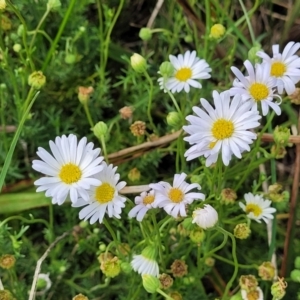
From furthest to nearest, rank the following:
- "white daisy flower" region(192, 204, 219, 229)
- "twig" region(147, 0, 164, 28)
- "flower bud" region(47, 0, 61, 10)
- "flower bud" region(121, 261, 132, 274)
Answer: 1. "twig" region(147, 0, 164, 28)
2. "flower bud" region(47, 0, 61, 10)
3. "flower bud" region(121, 261, 132, 274)
4. "white daisy flower" region(192, 204, 219, 229)

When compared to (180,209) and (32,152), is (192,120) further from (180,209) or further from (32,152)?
(32,152)

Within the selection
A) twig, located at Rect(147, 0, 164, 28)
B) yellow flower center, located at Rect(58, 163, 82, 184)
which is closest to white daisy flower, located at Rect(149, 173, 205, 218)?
yellow flower center, located at Rect(58, 163, 82, 184)

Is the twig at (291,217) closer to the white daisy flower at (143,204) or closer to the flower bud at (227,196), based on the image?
the flower bud at (227,196)

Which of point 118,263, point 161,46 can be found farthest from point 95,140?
point 118,263

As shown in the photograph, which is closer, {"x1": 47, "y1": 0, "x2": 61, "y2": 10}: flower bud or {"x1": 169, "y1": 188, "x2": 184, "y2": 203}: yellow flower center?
{"x1": 169, "y1": 188, "x2": 184, "y2": 203}: yellow flower center

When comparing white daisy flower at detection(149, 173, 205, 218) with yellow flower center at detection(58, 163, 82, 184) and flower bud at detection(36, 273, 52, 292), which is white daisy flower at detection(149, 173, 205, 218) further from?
flower bud at detection(36, 273, 52, 292)

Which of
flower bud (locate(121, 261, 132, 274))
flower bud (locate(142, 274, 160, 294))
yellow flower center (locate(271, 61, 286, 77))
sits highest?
yellow flower center (locate(271, 61, 286, 77))

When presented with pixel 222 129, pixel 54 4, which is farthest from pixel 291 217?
pixel 54 4
